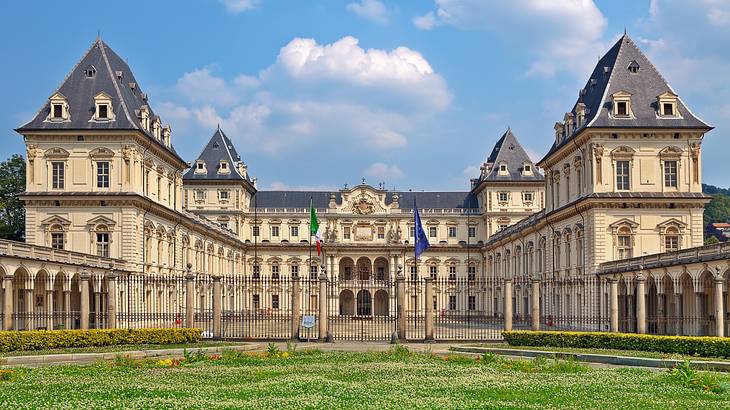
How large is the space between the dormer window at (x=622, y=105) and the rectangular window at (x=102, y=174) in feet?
107

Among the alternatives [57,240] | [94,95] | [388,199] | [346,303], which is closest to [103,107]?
[94,95]

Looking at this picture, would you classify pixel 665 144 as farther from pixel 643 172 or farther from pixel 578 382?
pixel 578 382

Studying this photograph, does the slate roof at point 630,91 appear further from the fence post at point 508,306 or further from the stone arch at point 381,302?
the stone arch at point 381,302

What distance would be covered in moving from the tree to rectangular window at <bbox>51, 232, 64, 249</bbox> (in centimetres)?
2642

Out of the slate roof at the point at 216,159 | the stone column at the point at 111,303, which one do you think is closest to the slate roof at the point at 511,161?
the slate roof at the point at 216,159

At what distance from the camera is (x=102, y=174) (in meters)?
56.5

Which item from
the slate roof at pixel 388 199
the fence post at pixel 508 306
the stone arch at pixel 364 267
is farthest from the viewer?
the slate roof at pixel 388 199

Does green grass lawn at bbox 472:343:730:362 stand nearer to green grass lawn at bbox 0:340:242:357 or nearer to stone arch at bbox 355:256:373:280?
green grass lawn at bbox 0:340:242:357

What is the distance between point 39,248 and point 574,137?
3317 centimetres

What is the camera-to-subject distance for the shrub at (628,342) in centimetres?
3011

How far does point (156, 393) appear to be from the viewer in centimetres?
1895

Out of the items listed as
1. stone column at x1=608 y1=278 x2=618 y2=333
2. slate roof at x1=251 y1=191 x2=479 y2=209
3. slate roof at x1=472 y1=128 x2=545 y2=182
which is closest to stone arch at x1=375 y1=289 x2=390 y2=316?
slate roof at x1=251 y1=191 x2=479 y2=209

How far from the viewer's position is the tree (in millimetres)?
81188

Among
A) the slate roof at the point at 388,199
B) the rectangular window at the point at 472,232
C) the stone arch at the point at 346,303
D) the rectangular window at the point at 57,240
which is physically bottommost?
the stone arch at the point at 346,303
